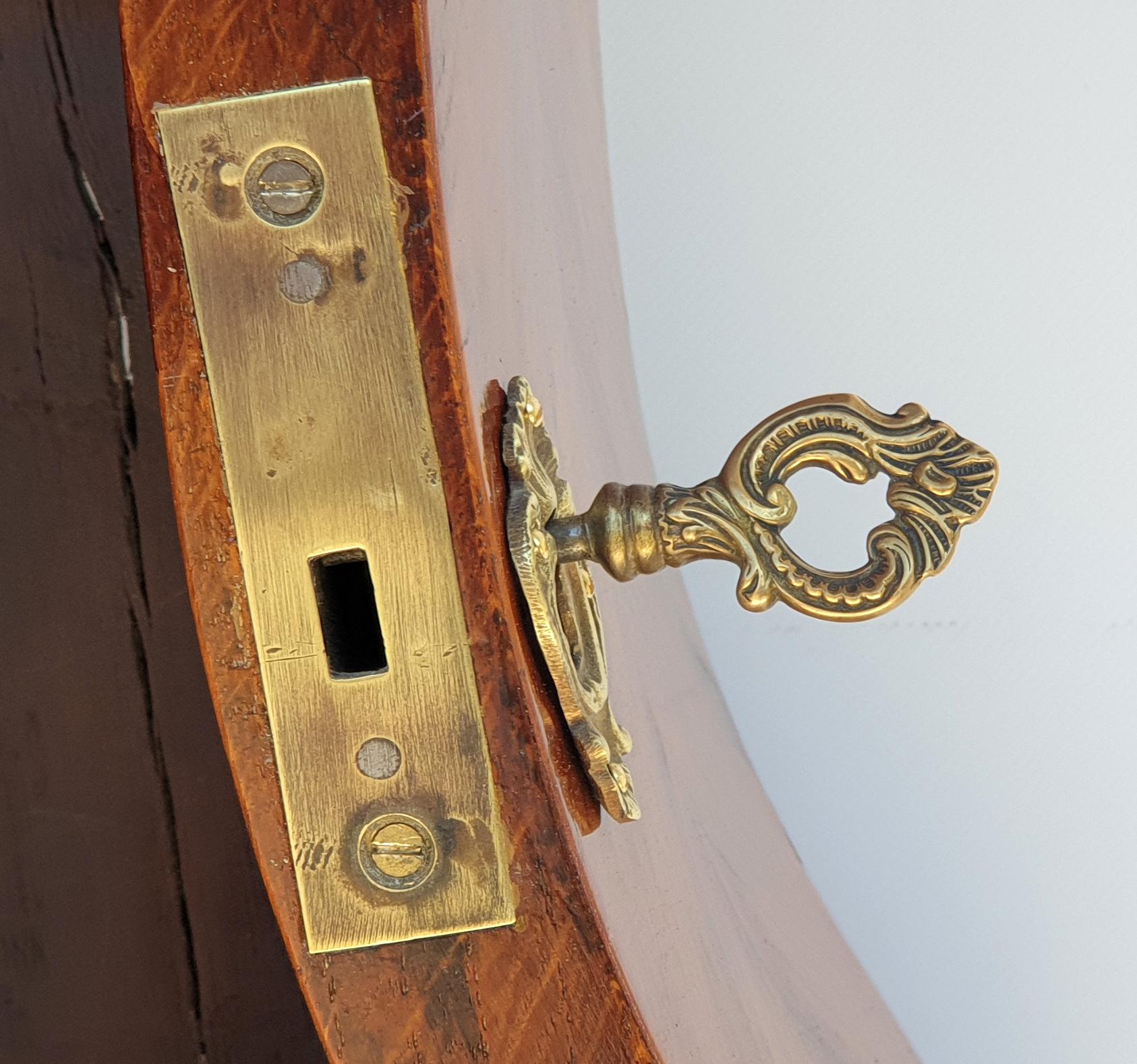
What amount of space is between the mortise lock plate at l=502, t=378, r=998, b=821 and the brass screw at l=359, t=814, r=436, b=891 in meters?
0.04

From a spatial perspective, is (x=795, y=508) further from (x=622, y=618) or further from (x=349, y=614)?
(x=622, y=618)

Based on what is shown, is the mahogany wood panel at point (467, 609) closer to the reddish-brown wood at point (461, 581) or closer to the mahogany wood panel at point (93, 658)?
the reddish-brown wood at point (461, 581)

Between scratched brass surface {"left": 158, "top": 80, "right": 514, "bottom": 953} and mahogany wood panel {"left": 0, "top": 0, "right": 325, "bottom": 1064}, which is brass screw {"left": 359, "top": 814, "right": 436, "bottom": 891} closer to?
scratched brass surface {"left": 158, "top": 80, "right": 514, "bottom": 953}

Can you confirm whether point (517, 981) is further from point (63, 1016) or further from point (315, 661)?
point (63, 1016)

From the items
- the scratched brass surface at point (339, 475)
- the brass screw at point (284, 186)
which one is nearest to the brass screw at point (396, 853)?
the scratched brass surface at point (339, 475)

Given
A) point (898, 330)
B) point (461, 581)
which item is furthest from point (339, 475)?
point (898, 330)

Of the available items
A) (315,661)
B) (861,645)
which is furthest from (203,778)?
(861,645)

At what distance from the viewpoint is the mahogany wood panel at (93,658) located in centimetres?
45

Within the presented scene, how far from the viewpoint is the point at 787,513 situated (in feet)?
1.02

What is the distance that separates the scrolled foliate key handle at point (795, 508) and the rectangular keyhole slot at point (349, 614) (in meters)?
0.05

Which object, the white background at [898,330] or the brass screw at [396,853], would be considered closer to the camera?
the brass screw at [396,853]

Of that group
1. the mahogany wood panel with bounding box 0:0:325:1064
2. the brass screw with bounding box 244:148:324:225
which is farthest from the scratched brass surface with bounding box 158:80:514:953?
the mahogany wood panel with bounding box 0:0:325:1064

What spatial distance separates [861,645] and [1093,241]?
357mm

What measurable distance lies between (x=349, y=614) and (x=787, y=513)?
101mm
